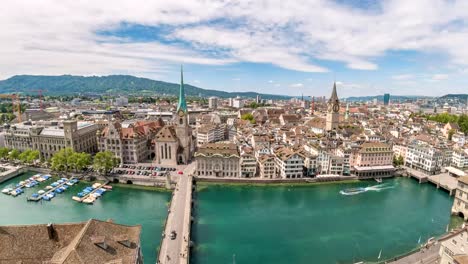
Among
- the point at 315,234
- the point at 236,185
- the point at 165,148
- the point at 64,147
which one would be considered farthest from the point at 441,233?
the point at 64,147

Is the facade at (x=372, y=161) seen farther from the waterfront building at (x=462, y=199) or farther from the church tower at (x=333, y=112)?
the church tower at (x=333, y=112)

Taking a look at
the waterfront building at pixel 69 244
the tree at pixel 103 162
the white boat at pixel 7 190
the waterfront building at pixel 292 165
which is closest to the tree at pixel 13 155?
the white boat at pixel 7 190

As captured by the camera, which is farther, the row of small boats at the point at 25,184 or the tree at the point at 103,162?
the tree at the point at 103,162

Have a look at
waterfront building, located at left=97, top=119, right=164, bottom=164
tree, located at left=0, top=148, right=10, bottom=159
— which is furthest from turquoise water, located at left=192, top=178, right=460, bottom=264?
tree, located at left=0, top=148, right=10, bottom=159

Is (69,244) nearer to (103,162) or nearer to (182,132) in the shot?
(103,162)

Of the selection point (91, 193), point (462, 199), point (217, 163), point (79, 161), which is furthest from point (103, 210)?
point (462, 199)

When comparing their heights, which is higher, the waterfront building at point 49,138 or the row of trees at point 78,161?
the waterfront building at point 49,138
